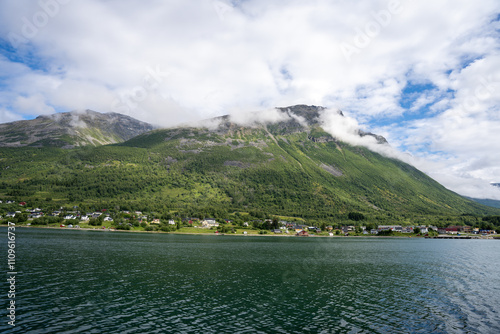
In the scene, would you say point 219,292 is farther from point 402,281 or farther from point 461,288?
point 461,288

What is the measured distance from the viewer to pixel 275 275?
185ft

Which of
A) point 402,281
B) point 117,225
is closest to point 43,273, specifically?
point 402,281

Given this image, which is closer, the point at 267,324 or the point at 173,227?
the point at 267,324

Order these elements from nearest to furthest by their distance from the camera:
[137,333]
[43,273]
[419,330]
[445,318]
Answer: [137,333] < [419,330] < [445,318] < [43,273]

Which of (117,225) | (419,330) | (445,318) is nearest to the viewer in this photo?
(419,330)

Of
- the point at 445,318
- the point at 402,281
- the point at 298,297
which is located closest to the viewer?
the point at 445,318

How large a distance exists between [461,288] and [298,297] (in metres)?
31.7

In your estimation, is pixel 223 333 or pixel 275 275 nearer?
pixel 223 333

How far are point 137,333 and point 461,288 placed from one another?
53370 mm

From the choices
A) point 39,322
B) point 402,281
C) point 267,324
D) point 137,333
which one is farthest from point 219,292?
→ point 402,281

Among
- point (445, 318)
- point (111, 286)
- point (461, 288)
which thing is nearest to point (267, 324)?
point (445, 318)

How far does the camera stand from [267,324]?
2831 cm

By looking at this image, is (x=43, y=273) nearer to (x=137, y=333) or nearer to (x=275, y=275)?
(x=137, y=333)

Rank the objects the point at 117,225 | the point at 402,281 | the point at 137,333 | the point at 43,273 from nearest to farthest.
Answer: the point at 137,333 → the point at 43,273 → the point at 402,281 → the point at 117,225
